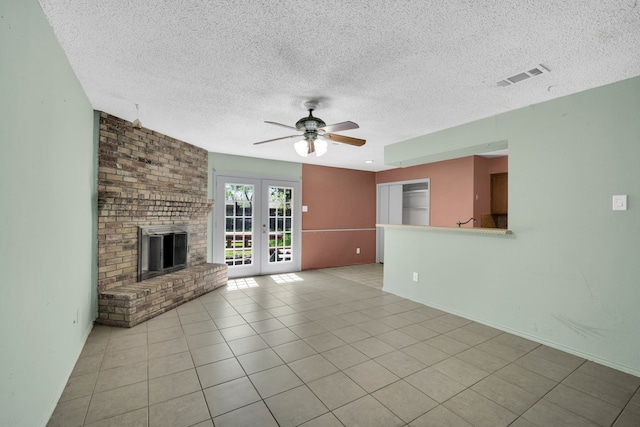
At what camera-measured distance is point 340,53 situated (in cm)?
206

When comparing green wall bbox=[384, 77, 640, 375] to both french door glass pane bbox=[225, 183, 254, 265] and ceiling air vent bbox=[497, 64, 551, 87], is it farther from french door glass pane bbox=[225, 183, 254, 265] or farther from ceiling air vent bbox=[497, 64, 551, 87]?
french door glass pane bbox=[225, 183, 254, 265]

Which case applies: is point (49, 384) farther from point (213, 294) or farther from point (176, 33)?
point (213, 294)

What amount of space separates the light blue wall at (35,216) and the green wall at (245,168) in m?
2.89

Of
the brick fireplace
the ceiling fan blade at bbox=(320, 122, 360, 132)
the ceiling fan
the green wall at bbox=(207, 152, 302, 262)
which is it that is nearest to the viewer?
the ceiling fan blade at bbox=(320, 122, 360, 132)

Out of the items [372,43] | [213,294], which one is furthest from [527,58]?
[213,294]

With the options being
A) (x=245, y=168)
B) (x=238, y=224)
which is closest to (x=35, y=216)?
(x=238, y=224)

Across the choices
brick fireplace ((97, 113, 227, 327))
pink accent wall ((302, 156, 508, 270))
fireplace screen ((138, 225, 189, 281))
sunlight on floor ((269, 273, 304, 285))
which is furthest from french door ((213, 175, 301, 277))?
fireplace screen ((138, 225, 189, 281))

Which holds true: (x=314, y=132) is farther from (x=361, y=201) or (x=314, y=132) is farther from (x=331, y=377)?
(x=361, y=201)

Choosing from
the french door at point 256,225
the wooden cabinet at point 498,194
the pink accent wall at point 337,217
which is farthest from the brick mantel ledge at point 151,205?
the wooden cabinet at point 498,194

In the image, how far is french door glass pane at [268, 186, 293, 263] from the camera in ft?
20.1

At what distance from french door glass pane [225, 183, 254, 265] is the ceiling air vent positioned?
4514 millimetres

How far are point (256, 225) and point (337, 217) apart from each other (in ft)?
6.92

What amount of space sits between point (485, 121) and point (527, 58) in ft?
4.53

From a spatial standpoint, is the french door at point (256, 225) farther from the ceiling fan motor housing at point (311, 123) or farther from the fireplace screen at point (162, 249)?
the ceiling fan motor housing at point (311, 123)
